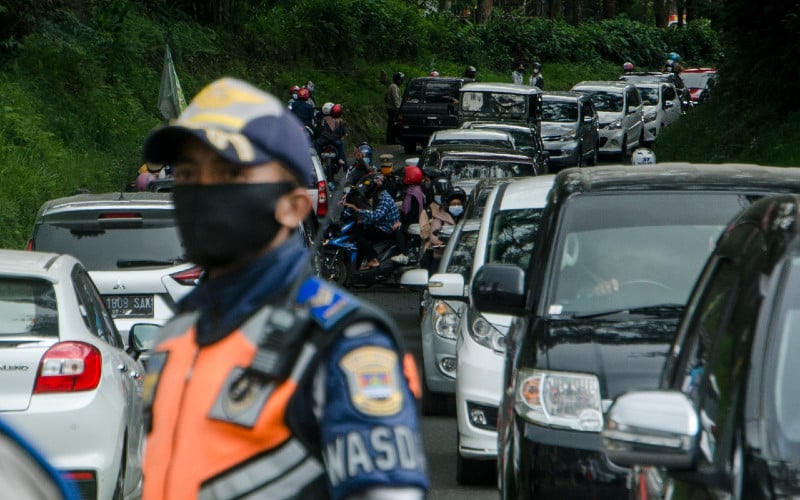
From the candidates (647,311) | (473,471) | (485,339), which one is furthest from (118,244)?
(647,311)

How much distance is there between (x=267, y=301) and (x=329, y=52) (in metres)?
43.8

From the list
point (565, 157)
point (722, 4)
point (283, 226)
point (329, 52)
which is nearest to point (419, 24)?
point (329, 52)

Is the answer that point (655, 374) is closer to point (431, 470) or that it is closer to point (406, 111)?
point (431, 470)

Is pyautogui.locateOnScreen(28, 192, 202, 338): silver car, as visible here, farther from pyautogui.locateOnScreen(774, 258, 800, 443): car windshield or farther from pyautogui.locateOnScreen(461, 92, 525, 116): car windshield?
pyautogui.locateOnScreen(461, 92, 525, 116): car windshield

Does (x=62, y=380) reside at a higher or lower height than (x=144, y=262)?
higher

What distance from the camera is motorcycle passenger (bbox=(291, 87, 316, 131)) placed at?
104 ft

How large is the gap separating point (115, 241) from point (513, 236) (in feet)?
9.59

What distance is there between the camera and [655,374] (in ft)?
19.8

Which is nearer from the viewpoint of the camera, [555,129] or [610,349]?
[610,349]

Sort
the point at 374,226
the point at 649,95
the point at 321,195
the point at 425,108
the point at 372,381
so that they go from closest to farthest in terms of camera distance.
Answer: the point at 372,381 → the point at 374,226 → the point at 321,195 → the point at 425,108 → the point at 649,95

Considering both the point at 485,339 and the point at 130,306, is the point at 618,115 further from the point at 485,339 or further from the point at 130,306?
the point at 485,339

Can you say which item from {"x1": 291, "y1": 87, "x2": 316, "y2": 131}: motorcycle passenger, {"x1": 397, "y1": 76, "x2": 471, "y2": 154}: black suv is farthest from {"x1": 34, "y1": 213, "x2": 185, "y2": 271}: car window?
{"x1": 397, "y1": 76, "x2": 471, "y2": 154}: black suv

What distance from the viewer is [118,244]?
11.2m

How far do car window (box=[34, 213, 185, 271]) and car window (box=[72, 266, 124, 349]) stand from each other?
2.54m
